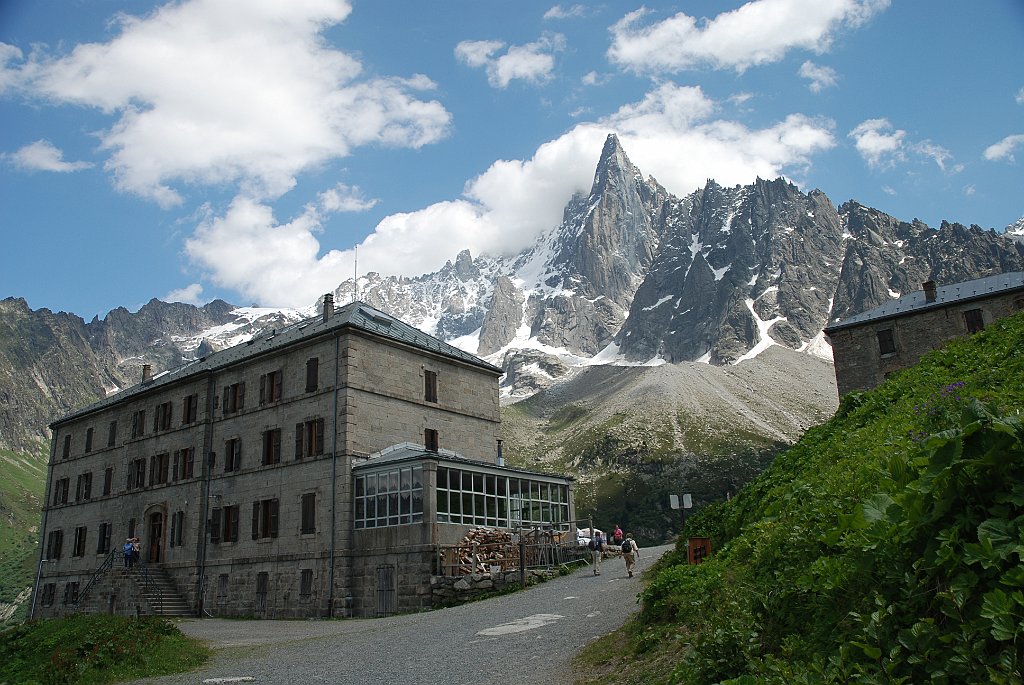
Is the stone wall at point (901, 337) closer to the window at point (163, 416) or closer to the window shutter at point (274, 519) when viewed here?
the window shutter at point (274, 519)

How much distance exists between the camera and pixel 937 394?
12.9m

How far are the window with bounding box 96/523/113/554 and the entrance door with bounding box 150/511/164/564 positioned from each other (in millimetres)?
5645

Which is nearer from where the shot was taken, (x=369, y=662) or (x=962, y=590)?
(x=962, y=590)

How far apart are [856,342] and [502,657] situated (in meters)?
41.4

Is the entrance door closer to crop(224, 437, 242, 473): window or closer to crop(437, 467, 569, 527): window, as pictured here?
crop(224, 437, 242, 473): window

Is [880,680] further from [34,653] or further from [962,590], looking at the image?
[34,653]

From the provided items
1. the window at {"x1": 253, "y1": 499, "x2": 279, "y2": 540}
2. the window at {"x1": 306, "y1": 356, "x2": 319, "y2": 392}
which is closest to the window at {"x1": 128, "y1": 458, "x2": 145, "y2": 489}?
the window at {"x1": 253, "y1": 499, "x2": 279, "y2": 540}

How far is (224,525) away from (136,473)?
10883 millimetres

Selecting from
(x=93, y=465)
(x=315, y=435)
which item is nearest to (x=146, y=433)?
(x=93, y=465)

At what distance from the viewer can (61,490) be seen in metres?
56.5

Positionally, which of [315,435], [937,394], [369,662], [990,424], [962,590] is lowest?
[369,662]

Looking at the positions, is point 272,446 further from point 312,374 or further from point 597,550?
point 597,550

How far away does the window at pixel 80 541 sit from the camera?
172 feet

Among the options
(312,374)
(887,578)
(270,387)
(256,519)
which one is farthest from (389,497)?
(887,578)
